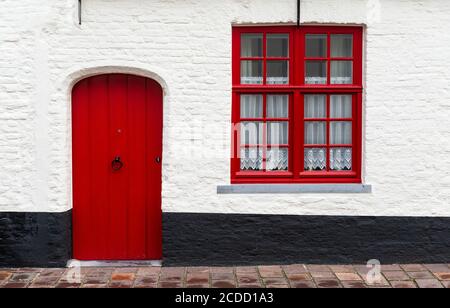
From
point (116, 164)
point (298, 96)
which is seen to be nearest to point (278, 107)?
point (298, 96)

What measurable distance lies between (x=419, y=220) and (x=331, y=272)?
1322 millimetres

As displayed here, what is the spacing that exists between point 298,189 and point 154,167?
1.82 metres

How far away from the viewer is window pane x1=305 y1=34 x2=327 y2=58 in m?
7.21

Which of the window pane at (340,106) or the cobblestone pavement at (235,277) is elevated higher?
the window pane at (340,106)

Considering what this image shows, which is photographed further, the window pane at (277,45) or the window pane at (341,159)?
the window pane at (341,159)

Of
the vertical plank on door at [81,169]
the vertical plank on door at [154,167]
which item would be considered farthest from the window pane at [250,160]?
the vertical plank on door at [81,169]

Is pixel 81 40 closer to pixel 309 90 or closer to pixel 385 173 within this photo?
pixel 309 90

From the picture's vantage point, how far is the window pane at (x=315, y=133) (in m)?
7.31

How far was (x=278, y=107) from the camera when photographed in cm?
730

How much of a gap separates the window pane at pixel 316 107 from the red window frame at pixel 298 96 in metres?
0.05

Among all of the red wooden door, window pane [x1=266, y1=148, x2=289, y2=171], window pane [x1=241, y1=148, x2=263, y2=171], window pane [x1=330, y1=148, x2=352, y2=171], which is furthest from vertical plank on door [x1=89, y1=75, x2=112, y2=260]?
window pane [x1=330, y1=148, x2=352, y2=171]

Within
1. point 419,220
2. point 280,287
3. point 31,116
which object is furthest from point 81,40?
point 419,220

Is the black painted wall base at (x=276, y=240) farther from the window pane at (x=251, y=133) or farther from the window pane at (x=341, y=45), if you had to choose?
the window pane at (x=341, y=45)

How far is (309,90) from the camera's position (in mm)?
7223
